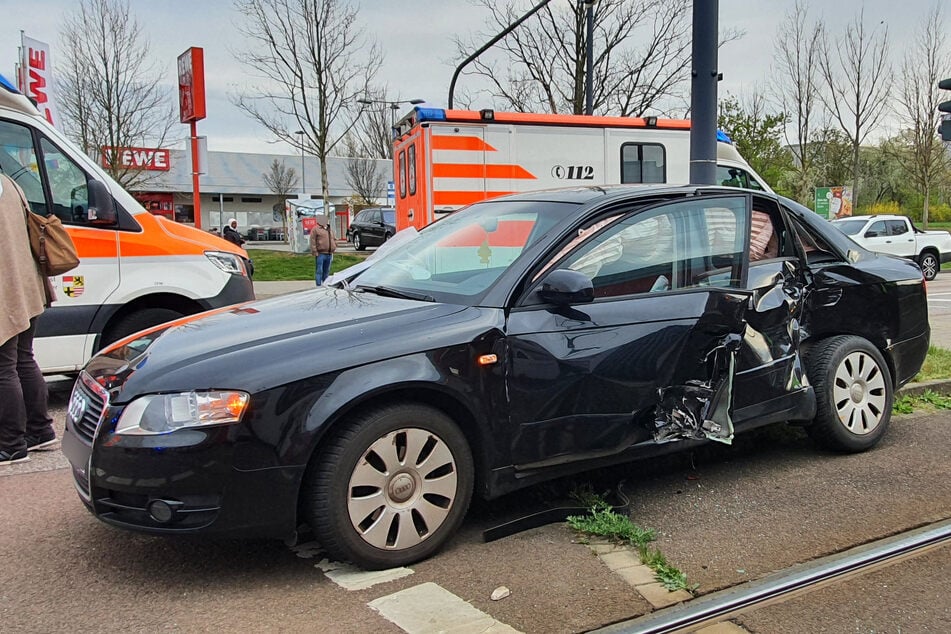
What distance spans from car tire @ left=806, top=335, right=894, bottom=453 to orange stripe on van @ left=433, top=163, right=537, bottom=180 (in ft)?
25.5

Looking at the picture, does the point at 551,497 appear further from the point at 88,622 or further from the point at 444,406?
the point at 88,622

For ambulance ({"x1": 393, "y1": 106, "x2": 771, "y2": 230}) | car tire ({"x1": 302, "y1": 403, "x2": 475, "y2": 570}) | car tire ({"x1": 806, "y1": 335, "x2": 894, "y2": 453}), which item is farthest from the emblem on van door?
ambulance ({"x1": 393, "y1": 106, "x2": 771, "y2": 230})

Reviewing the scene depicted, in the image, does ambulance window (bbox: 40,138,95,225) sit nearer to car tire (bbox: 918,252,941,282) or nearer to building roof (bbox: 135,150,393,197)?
car tire (bbox: 918,252,941,282)

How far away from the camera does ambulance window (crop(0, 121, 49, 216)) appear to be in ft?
19.0

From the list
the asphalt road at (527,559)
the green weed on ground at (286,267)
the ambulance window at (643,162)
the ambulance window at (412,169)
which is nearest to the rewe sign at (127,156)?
the green weed on ground at (286,267)

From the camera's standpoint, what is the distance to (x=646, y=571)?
3.25 metres

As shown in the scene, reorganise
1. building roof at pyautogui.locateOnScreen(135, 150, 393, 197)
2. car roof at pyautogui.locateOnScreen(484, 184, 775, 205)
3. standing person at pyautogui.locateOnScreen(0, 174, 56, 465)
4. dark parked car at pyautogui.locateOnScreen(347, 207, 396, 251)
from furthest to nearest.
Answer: building roof at pyautogui.locateOnScreen(135, 150, 393, 197) → dark parked car at pyautogui.locateOnScreen(347, 207, 396, 251) → standing person at pyautogui.locateOnScreen(0, 174, 56, 465) → car roof at pyautogui.locateOnScreen(484, 184, 775, 205)

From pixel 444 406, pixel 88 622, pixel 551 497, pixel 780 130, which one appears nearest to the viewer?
pixel 88 622

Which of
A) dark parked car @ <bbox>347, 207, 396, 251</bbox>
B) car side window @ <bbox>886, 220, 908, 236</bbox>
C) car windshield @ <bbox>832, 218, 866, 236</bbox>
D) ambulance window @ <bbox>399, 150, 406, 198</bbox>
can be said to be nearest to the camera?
ambulance window @ <bbox>399, 150, 406, 198</bbox>

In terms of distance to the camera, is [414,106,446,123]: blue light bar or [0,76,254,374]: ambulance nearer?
[0,76,254,374]: ambulance

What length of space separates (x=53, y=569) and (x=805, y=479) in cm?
371

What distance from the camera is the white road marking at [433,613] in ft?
9.13

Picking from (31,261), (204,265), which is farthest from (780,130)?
(31,261)

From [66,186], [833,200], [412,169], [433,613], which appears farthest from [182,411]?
Result: [833,200]
